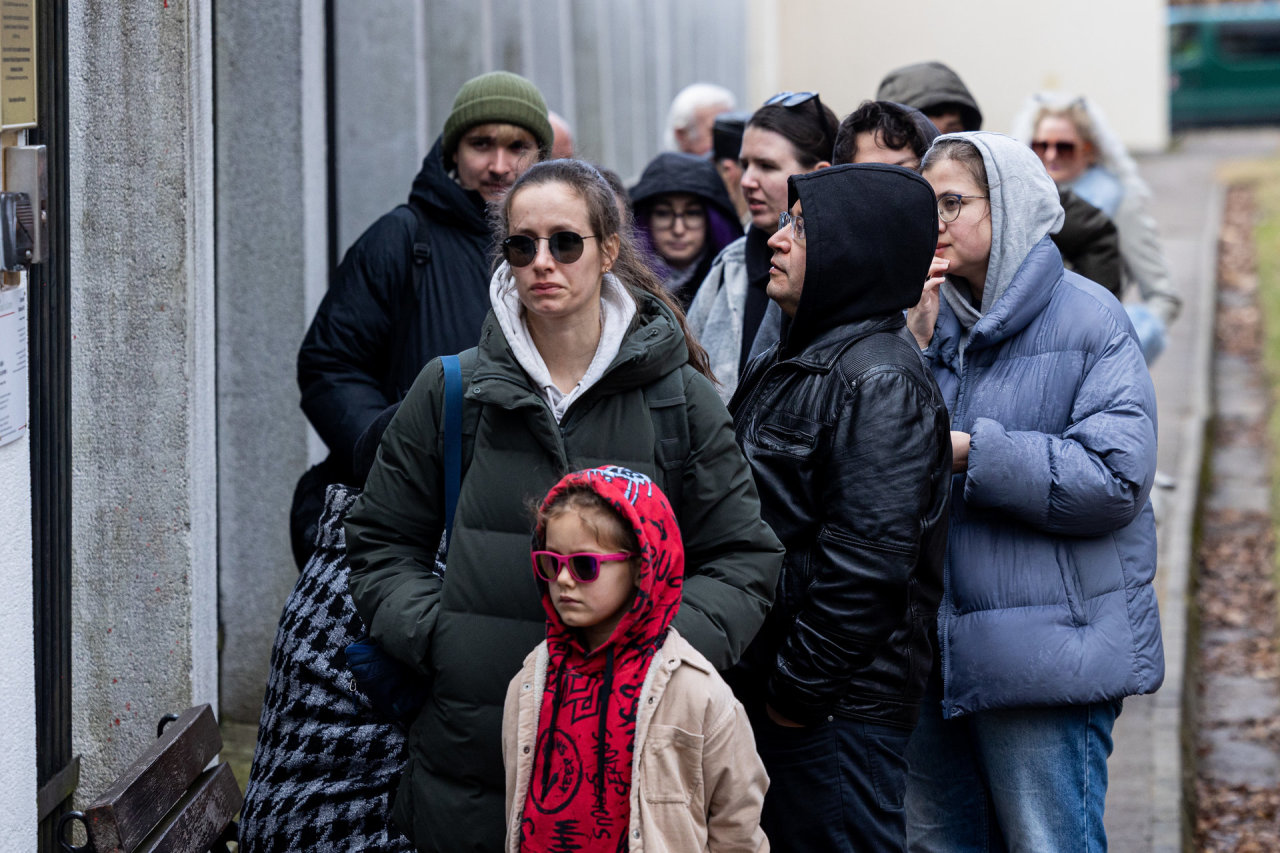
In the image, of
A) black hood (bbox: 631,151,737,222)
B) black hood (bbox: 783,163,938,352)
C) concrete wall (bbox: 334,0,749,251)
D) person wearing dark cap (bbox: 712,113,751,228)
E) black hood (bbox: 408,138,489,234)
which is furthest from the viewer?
concrete wall (bbox: 334,0,749,251)

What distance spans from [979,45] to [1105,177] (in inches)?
736

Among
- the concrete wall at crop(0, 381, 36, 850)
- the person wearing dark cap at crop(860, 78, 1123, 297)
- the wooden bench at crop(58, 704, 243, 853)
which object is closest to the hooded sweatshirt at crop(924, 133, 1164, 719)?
the person wearing dark cap at crop(860, 78, 1123, 297)

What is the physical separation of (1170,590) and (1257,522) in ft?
7.77

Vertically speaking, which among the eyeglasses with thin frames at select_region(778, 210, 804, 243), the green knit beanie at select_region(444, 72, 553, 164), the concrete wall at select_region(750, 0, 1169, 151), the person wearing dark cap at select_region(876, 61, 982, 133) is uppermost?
the concrete wall at select_region(750, 0, 1169, 151)

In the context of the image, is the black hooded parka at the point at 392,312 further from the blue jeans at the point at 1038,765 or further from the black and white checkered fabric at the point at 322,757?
the blue jeans at the point at 1038,765

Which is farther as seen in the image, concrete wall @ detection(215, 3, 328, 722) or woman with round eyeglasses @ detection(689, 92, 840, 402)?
concrete wall @ detection(215, 3, 328, 722)

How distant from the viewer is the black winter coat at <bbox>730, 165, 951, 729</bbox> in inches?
115

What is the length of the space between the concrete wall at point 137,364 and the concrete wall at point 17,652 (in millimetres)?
669

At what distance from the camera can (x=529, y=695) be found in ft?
8.87

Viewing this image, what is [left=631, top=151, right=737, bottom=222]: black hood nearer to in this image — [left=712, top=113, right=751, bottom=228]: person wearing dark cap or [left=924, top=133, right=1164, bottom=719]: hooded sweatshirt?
→ [left=712, top=113, right=751, bottom=228]: person wearing dark cap

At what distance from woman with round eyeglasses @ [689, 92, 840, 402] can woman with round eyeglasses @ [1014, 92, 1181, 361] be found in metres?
1.36

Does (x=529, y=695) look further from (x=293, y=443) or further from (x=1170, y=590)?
(x=1170, y=590)

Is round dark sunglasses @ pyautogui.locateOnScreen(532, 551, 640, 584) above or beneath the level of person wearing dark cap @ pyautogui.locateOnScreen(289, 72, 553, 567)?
beneath

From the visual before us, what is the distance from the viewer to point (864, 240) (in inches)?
119
